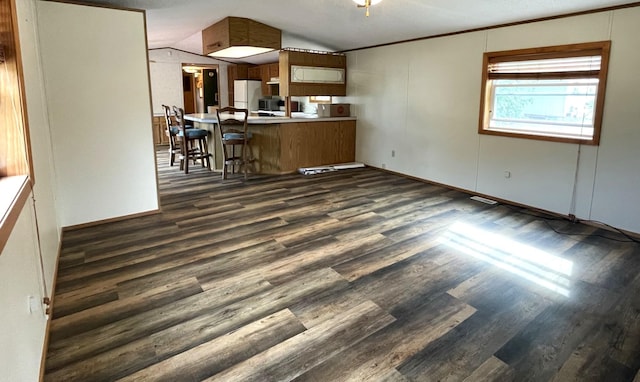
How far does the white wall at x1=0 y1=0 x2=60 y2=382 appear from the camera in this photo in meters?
1.44

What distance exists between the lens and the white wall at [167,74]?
9453 mm

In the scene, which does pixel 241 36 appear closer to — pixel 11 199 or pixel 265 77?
pixel 265 77

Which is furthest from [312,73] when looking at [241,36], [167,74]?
[167,74]

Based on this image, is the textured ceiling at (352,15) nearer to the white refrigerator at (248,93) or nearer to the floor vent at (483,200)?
the floor vent at (483,200)

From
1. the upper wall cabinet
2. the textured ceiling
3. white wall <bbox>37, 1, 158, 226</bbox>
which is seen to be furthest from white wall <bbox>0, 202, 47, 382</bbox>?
the upper wall cabinet

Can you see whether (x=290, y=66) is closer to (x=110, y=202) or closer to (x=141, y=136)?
(x=141, y=136)

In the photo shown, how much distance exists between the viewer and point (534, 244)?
3613 mm

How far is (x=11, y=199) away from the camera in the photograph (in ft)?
5.65

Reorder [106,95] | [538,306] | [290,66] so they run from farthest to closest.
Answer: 1. [290,66]
2. [106,95]
3. [538,306]

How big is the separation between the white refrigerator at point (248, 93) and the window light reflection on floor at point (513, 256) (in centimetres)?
742

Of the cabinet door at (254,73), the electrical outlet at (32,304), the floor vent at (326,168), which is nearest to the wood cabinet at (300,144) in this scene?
the floor vent at (326,168)

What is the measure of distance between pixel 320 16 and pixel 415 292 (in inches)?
164

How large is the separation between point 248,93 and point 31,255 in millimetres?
8582

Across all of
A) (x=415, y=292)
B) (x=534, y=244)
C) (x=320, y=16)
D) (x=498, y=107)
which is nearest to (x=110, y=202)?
(x=415, y=292)
